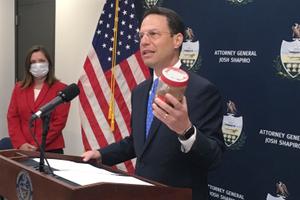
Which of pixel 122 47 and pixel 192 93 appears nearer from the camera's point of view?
pixel 192 93

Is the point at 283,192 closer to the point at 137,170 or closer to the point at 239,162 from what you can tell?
the point at 239,162

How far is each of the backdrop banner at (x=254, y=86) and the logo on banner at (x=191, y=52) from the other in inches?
0.4

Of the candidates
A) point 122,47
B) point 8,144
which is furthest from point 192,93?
point 8,144

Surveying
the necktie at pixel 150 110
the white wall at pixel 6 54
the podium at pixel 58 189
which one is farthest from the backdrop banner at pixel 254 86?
the white wall at pixel 6 54

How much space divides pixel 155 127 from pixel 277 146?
1.05 metres

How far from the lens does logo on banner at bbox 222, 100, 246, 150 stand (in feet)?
8.55

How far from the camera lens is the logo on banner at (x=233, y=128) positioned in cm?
261

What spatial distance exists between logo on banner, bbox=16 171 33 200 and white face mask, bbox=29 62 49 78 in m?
2.33

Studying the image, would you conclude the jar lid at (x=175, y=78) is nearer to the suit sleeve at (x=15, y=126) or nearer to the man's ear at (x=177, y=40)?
the man's ear at (x=177, y=40)

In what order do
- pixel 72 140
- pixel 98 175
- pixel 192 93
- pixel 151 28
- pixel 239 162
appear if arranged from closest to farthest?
pixel 98 175, pixel 192 93, pixel 151 28, pixel 239 162, pixel 72 140

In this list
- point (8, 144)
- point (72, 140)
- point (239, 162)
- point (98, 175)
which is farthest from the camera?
point (72, 140)

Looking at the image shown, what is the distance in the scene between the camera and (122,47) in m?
3.61

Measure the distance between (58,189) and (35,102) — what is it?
2.49m

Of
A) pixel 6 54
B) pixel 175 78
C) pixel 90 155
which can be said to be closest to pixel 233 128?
pixel 90 155
